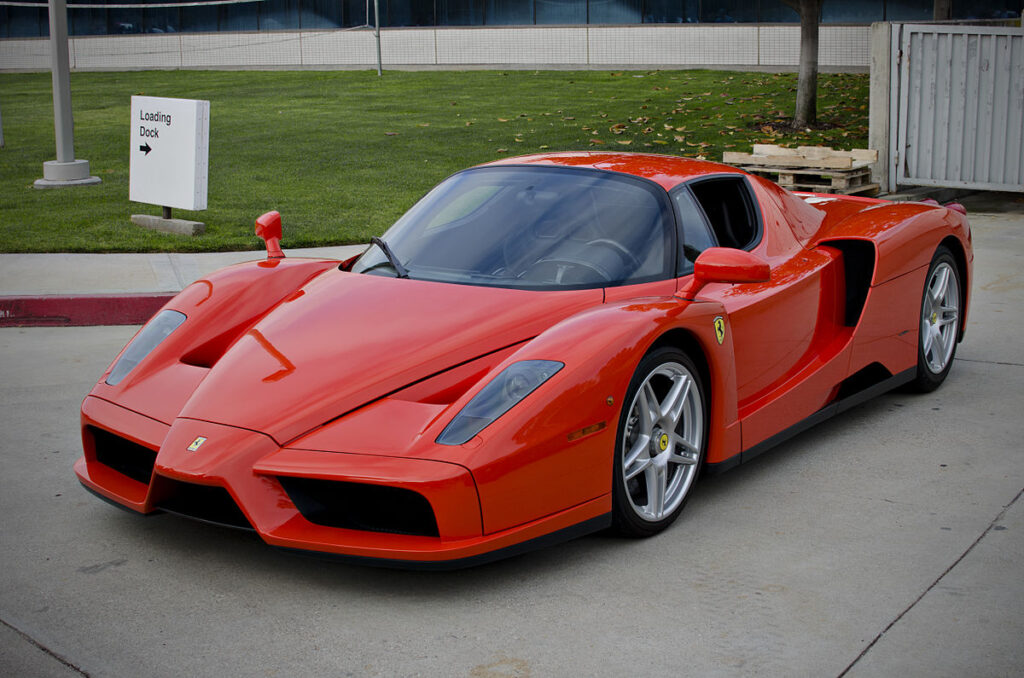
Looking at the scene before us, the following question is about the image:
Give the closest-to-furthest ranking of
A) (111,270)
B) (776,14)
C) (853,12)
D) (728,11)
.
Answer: (111,270)
(853,12)
(776,14)
(728,11)

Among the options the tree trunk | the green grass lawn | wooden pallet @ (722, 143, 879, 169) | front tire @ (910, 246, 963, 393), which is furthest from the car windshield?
the tree trunk

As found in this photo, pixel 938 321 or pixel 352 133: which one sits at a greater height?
pixel 352 133

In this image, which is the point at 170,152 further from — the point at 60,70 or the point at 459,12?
the point at 459,12

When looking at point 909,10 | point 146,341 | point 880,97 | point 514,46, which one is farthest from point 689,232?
point 514,46

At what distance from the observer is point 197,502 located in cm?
384

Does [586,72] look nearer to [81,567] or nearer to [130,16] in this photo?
[130,16]

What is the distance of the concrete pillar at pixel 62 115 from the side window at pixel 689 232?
9152 mm

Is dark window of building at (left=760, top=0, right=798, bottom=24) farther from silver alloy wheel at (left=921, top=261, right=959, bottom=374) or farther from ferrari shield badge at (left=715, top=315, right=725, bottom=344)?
ferrari shield badge at (left=715, top=315, right=725, bottom=344)

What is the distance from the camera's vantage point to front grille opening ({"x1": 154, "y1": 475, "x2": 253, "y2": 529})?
3752mm

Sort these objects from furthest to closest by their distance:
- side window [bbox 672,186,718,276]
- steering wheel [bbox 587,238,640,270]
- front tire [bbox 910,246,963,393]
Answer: front tire [bbox 910,246,963,393]
side window [bbox 672,186,718,276]
steering wheel [bbox 587,238,640,270]

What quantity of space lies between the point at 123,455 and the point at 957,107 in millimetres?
10596

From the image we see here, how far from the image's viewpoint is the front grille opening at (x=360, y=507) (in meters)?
3.61

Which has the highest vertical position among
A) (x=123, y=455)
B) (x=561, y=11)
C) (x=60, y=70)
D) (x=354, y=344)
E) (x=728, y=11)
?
(x=561, y=11)

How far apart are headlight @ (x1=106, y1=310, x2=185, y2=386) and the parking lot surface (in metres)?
0.53
